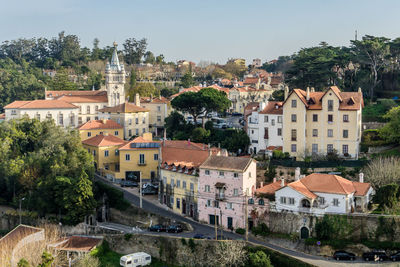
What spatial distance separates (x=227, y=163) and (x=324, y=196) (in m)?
8.87

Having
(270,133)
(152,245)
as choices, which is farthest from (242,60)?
(152,245)

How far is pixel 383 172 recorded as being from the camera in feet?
154

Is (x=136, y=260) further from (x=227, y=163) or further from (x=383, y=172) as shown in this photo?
(x=383, y=172)

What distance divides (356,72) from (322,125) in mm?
21005

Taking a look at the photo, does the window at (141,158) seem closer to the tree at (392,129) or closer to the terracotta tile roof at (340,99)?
the terracotta tile roof at (340,99)

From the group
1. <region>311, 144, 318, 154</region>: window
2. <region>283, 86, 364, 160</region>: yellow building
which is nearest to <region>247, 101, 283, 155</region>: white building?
<region>283, 86, 364, 160</region>: yellow building

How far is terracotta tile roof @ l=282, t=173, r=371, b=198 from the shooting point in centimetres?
4359

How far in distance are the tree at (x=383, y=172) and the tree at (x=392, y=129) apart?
4.08 meters

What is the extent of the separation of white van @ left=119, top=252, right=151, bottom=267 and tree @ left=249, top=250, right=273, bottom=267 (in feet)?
30.0

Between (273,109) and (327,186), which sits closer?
(327,186)

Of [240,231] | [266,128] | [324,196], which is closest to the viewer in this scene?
[324,196]

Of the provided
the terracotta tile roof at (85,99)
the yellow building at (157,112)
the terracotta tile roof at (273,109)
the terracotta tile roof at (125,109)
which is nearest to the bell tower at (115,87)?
the terracotta tile roof at (85,99)

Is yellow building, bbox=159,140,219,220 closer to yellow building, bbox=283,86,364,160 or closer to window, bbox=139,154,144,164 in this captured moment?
window, bbox=139,154,144,164

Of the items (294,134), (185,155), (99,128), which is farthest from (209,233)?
(99,128)
